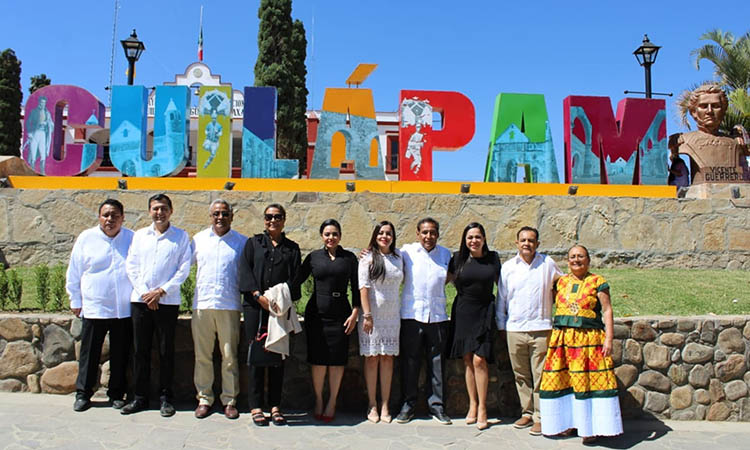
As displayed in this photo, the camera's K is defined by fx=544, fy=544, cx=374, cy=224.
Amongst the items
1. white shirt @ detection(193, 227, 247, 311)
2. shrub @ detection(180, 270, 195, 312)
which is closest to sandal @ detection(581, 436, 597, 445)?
white shirt @ detection(193, 227, 247, 311)

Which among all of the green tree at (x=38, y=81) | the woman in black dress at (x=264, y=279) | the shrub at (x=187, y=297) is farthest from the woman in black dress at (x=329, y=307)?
the green tree at (x=38, y=81)

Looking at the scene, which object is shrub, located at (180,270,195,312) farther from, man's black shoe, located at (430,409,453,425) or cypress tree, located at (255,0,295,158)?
cypress tree, located at (255,0,295,158)

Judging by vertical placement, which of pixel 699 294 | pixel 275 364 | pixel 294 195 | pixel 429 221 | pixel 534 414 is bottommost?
pixel 534 414

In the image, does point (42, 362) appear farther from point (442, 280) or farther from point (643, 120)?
point (643, 120)

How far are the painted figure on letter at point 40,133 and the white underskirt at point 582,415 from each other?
8.25 metres

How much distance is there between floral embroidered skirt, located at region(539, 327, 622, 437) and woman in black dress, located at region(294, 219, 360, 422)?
1.58 meters

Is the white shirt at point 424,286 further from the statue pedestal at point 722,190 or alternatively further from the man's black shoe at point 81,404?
the statue pedestal at point 722,190

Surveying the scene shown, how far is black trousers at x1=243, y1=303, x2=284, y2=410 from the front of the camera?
14.0 feet

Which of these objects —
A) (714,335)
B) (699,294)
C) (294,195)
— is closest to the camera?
(714,335)

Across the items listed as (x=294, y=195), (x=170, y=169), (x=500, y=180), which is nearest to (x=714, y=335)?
(x=500, y=180)

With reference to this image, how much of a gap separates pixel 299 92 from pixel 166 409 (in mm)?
19160

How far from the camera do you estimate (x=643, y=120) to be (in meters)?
9.19

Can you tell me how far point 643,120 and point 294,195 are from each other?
5980 millimetres

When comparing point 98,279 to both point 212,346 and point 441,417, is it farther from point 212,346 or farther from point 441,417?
point 441,417
